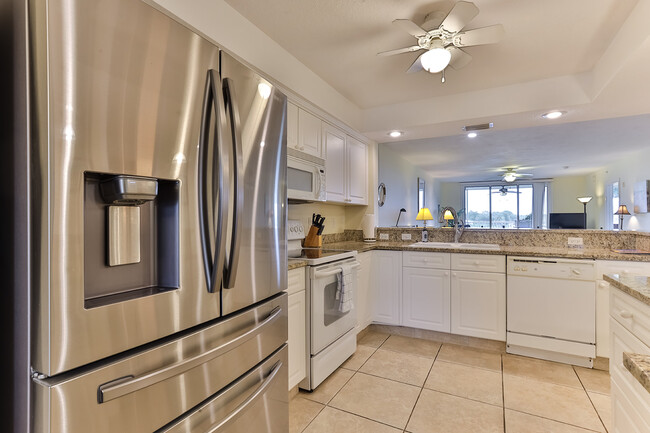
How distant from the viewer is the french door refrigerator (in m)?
0.72

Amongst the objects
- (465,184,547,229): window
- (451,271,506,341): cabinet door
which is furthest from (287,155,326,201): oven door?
(465,184,547,229): window

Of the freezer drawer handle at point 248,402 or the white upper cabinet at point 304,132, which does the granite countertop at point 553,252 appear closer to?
the white upper cabinet at point 304,132

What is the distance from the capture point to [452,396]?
2168 mm

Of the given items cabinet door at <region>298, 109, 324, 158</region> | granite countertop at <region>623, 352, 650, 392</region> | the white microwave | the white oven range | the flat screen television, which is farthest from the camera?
the flat screen television

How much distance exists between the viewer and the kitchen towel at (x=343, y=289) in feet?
8.00

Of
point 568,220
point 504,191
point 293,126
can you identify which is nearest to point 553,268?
point 293,126

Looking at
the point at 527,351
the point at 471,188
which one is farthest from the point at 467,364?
the point at 471,188

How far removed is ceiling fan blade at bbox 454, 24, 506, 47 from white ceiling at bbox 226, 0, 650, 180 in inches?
6.5

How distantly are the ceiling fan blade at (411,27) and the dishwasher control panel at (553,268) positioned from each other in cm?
200

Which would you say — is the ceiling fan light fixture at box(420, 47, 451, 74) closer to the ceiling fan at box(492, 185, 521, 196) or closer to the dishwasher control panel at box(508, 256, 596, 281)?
the dishwasher control panel at box(508, 256, 596, 281)

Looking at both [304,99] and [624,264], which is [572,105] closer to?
[624,264]

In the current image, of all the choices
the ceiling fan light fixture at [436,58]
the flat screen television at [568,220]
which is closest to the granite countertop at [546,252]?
→ the ceiling fan light fixture at [436,58]

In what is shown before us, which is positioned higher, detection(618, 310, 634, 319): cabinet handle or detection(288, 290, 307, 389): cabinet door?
detection(618, 310, 634, 319): cabinet handle

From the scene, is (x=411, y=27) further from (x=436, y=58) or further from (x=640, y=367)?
(x=640, y=367)
